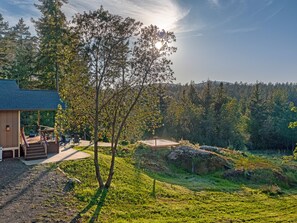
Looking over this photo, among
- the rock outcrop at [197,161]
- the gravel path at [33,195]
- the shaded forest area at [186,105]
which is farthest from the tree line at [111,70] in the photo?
the shaded forest area at [186,105]

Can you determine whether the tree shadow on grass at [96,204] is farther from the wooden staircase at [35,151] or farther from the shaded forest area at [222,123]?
the shaded forest area at [222,123]

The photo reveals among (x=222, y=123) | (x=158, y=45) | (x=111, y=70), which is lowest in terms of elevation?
(x=222, y=123)

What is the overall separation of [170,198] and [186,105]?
97.0 ft

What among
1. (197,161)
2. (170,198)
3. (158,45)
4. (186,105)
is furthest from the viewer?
(186,105)

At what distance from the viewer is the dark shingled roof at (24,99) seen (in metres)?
13.2

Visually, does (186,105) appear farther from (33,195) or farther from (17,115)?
(33,195)

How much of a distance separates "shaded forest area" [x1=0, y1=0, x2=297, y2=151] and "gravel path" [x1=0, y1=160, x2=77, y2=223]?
12150 millimetres

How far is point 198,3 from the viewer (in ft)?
43.4

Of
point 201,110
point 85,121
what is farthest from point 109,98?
point 201,110

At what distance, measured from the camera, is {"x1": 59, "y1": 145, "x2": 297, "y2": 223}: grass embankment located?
9414mm

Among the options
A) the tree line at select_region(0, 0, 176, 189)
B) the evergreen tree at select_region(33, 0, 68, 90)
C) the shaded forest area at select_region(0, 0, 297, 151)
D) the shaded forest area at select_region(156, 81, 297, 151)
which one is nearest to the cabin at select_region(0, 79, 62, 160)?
the tree line at select_region(0, 0, 176, 189)

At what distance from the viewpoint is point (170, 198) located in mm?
11367

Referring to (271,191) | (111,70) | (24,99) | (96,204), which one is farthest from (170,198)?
(24,99)

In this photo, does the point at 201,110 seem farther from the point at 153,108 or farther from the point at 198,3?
the point at 153,108
